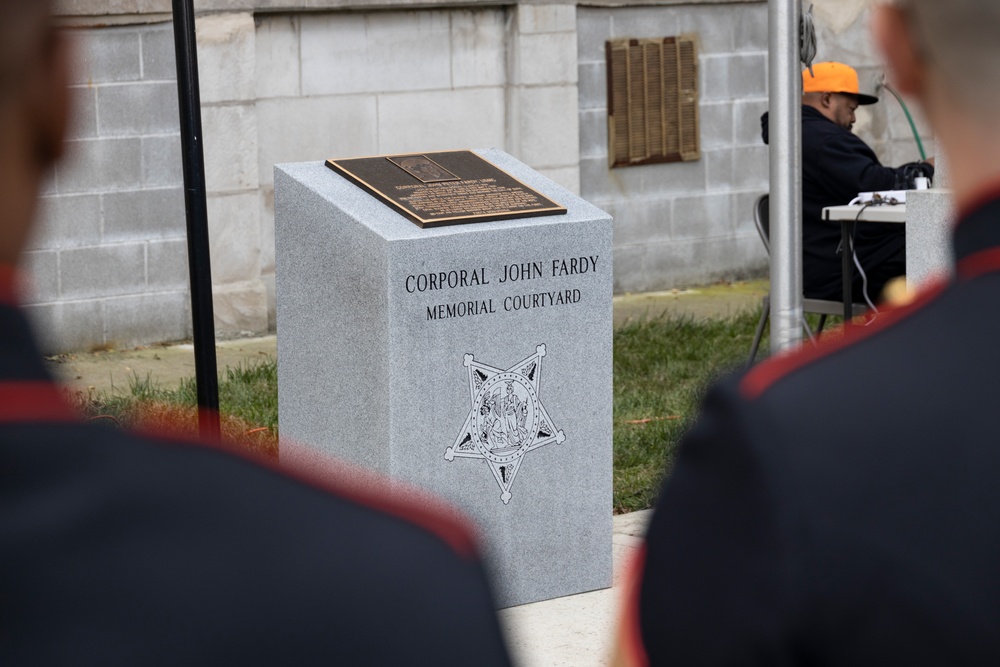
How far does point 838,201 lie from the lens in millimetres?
7367

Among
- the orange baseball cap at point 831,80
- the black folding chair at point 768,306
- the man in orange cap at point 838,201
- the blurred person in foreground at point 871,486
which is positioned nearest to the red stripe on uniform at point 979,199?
the blurred person in foreground at point 871,486

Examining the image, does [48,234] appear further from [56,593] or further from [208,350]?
[56,593]

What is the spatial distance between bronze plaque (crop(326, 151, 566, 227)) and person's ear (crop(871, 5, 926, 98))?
3.33 meters

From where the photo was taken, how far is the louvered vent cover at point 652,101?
35.0 ft

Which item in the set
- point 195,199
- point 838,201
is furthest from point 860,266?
point 195,199

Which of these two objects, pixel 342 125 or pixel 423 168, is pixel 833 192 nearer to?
pixel 423 168

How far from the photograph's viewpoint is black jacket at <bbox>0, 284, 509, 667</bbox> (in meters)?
0.73

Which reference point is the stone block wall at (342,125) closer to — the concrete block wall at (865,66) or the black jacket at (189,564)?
the concrete block wall at (865,66)

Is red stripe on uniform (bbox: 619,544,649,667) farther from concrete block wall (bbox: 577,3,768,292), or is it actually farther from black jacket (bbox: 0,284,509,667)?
concrete block wall (bbox: 577,3,768,292)

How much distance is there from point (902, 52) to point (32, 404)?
2.05 ft

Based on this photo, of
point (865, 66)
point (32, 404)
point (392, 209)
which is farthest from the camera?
point (865, 66)

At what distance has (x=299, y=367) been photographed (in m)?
4.78

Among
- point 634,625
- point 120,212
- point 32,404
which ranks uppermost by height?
point 32,404

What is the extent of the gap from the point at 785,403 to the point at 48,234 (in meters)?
8.24
